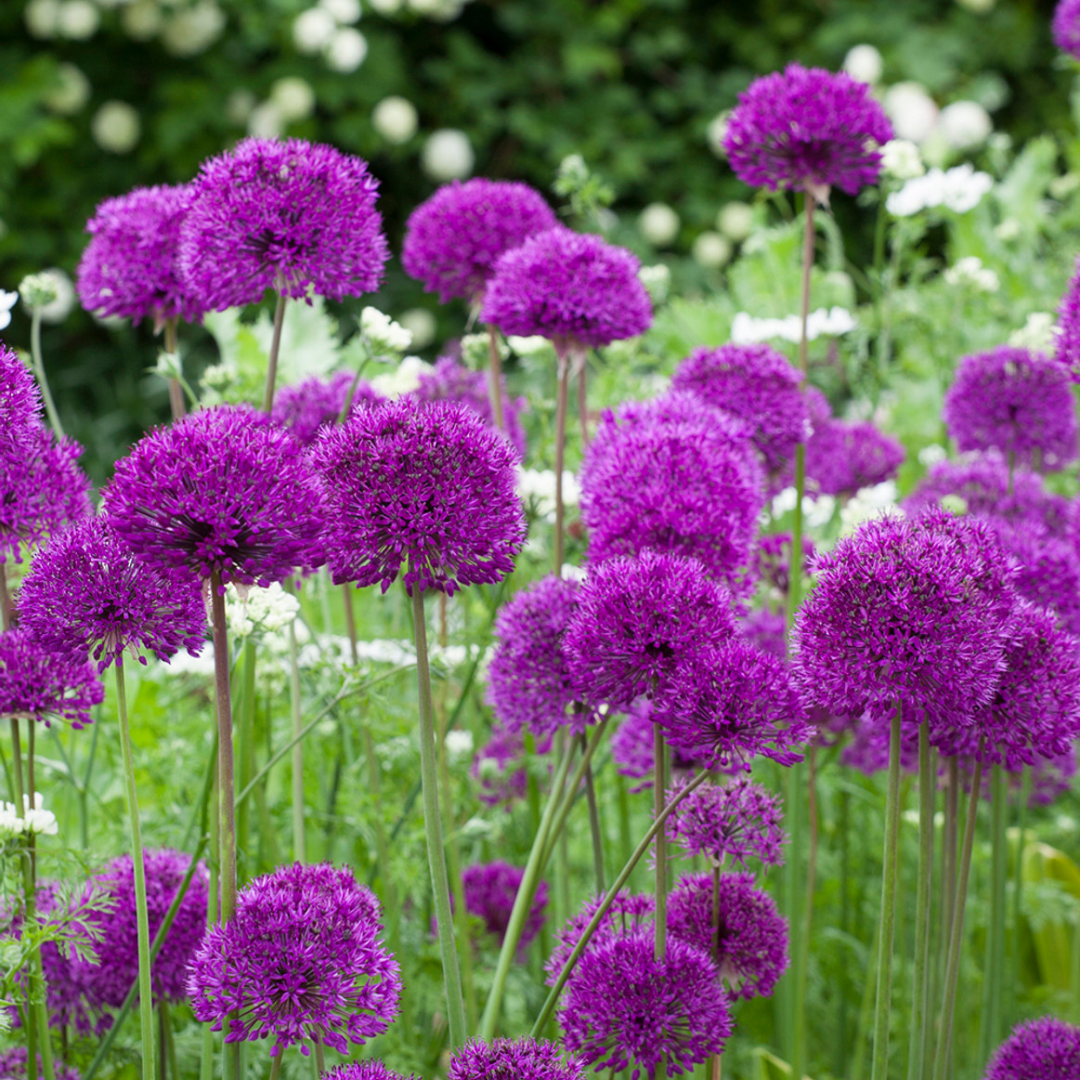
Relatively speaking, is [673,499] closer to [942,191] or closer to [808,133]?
[808,133]

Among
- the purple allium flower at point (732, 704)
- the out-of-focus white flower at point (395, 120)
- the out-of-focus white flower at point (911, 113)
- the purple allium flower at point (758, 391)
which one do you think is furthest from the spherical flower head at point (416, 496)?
the out-of-focus white flower at point (395, 120)

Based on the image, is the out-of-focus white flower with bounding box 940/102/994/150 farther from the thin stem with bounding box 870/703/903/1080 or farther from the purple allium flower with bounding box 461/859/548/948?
the thin stem with bounding box 870/703/903/1080

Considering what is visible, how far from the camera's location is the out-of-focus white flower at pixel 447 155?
18.5 feet

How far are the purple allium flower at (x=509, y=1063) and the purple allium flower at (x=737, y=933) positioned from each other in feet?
0.80

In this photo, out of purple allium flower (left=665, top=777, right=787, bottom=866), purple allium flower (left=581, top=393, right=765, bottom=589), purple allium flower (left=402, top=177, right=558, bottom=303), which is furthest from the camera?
purple allium flower (left=402, top=177, right=558, bottom=303)

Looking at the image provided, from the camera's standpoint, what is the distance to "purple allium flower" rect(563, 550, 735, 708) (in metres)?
1.14

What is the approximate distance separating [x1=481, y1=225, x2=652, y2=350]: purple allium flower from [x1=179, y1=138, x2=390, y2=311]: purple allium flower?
0.26m

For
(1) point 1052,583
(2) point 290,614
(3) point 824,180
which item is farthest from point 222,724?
(3) point 824,180

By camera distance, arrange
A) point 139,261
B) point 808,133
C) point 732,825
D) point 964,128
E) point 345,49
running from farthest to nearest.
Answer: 1. point 345,49
2. point 964,128
3. point 808,133
4. point 139,261
5. point 732,825

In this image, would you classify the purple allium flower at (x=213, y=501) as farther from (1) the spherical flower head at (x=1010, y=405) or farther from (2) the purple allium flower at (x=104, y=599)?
(1) the spherical flower head at (x=1010, y=405)

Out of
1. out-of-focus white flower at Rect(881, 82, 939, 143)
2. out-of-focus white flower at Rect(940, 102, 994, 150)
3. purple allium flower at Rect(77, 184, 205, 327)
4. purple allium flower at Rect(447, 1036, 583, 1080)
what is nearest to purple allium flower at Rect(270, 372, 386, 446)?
purple allium flower at Rect(77, 184, 205, 327)

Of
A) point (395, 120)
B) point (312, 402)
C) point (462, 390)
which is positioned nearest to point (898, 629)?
point (312, 402)

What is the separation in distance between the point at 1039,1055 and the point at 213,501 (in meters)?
1.05

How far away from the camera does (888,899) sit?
112cm
